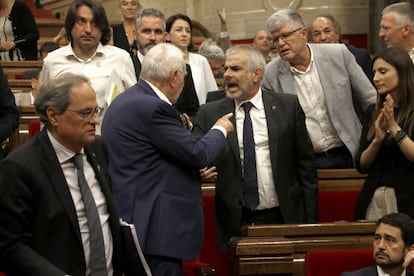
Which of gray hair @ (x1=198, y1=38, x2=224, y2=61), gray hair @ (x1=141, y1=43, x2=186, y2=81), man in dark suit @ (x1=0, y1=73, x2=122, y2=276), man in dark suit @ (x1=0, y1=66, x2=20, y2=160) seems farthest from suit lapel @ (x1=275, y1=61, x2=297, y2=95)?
gray hair @ (x1=198, y1=38, x2=224, y2=61)

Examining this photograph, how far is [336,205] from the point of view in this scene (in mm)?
5109

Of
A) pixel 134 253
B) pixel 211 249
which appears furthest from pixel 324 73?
pixel 134 253

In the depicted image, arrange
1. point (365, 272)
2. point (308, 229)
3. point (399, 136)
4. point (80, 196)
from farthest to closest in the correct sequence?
1. point (399, 136)
2. point (308, 229)
3. point (365, 272)
4. point (80, 196)

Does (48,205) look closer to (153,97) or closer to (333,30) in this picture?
(153,97)

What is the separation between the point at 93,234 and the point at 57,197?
17 cm

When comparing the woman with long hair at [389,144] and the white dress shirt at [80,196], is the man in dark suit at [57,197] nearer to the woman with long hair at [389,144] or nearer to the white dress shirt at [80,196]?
the white dress shirt at [80,196]

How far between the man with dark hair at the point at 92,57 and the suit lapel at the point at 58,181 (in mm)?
1778

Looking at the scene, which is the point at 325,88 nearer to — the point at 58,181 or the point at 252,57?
the point at 252,57

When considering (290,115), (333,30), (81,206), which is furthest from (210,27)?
(81,206)

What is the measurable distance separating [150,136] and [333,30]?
2.81 metres

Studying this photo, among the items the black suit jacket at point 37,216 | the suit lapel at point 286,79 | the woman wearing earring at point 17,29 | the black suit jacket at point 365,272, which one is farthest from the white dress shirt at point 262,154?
the woman wearing earring at point 17,29

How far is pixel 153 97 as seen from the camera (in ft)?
13.8

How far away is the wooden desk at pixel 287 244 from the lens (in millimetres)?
4125

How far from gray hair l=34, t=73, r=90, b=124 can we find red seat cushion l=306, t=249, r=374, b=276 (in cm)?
131
